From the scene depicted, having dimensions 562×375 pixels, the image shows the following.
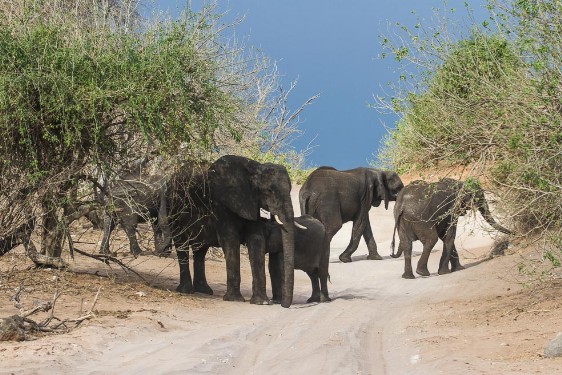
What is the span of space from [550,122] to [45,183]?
6.69 metres

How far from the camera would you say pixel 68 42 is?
14438 mm

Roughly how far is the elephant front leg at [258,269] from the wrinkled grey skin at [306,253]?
0.64 feet

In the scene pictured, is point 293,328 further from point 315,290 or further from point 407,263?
point 407,263

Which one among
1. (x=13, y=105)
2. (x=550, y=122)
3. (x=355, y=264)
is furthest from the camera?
(x=355, y=264)

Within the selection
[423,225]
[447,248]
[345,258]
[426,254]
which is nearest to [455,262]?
[447,248]

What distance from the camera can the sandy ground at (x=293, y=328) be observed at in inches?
396

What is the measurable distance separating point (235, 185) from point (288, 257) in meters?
1.41

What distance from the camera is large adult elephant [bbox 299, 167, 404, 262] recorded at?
75.4 feet

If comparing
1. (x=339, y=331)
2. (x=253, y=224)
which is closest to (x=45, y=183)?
(x=253, y=224)

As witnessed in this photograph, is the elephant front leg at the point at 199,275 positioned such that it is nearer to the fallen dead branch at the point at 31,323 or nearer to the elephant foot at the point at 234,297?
the elephant foot at the point at 234,297

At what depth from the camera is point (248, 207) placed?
Result: 50.3ft

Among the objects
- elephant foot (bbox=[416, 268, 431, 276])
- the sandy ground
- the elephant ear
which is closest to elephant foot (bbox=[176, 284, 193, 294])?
the sandy ground

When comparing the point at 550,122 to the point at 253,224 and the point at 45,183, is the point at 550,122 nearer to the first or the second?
the point at 253,224

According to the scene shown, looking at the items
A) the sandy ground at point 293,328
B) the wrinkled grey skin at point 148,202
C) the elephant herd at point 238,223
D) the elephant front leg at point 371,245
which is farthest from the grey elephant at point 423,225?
the wrinkled grey skin at point 148,202
